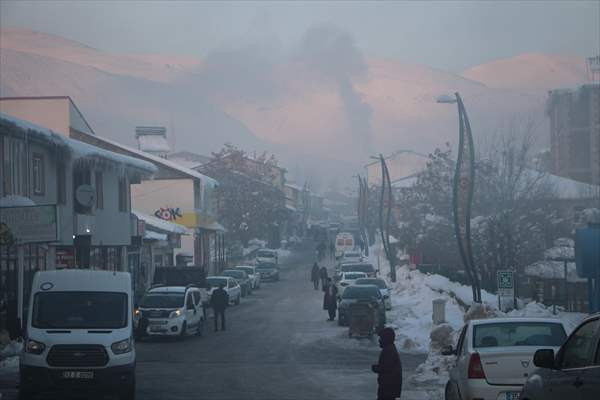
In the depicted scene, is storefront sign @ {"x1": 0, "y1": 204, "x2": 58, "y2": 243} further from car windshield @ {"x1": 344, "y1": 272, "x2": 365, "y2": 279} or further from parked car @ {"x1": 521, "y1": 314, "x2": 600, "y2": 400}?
car windshield @ {"x1": 344, "y1": 272, "x2": 365, "y2": 279}

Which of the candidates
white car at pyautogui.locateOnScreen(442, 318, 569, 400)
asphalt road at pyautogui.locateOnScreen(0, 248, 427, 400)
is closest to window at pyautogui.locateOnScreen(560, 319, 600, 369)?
white car at pyautogui.locateOnScreen(442, 318, 569, 400)

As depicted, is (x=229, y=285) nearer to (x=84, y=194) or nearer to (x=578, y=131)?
(x=84, y=194)

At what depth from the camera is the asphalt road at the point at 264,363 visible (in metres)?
18.4

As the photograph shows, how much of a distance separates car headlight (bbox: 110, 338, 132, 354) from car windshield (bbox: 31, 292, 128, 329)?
436 mm

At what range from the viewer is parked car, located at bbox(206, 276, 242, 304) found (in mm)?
45812

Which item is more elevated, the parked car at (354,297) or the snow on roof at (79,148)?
the snow on roof at (79,148)

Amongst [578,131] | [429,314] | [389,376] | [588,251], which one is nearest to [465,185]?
[429,314]

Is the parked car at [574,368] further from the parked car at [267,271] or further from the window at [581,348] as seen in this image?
the parked car at [267,271]

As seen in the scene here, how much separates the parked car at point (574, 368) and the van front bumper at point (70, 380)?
357 inches

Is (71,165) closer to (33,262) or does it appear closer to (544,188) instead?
(33,262)

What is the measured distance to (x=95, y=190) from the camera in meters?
38.2

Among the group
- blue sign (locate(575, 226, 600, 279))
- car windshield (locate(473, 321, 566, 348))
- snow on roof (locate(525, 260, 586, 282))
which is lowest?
snow on roof (locate(525, 260, 586, 282))

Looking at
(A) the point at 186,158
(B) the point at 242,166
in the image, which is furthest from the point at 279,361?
(A) the point at 186,158

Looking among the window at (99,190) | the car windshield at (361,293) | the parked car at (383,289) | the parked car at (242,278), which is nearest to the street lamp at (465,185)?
the car windshield at (361,293)
